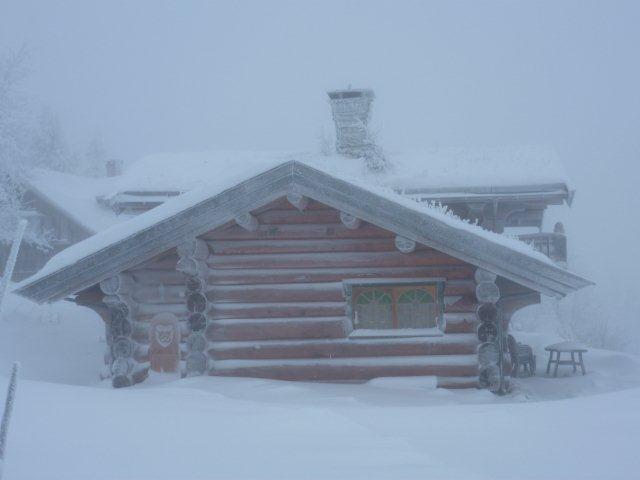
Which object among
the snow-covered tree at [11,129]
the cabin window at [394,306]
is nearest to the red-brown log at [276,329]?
the cabin window at [394,306]

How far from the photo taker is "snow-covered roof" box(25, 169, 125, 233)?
99.9 feet

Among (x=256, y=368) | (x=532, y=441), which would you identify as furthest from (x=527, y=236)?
(x=532, y=441)

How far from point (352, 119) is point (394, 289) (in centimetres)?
1006

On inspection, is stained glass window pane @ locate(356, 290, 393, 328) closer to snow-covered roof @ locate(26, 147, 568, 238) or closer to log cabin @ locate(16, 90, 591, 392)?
log cabin @ locate(16, 90, 591, 392)

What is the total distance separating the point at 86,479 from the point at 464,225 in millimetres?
5322

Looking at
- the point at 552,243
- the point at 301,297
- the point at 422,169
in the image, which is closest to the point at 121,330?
the point at 301,297

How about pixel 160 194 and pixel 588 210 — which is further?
A: pixel 588 210

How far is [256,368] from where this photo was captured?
28.7ft

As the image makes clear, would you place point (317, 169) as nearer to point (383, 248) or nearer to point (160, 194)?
point (383, 248)

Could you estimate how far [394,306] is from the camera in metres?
8.77

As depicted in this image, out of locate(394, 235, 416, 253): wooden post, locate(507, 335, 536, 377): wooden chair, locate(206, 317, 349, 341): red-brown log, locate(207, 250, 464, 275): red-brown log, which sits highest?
locate(394, 235, 416, 253): wooden post

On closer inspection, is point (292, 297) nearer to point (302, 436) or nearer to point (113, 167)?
point (302, 436)

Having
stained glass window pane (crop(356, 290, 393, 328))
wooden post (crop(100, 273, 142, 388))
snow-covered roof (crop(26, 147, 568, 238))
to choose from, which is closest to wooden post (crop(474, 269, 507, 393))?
stained glass window pane (crop(356, 290, 393, 328))

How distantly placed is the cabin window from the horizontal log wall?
161mm
